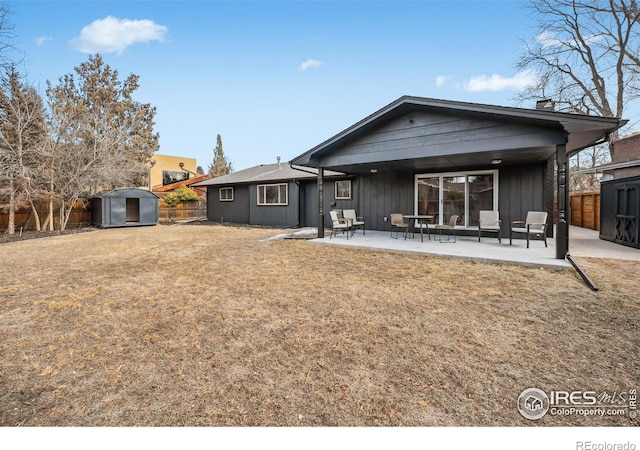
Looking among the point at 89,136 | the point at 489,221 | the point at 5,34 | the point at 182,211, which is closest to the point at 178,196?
the point at 182,211

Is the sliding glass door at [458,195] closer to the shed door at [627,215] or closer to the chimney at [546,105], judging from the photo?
the chimney at [546,105]

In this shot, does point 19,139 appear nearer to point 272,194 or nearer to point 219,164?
point 272,194

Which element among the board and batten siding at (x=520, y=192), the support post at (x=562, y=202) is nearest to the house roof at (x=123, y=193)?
the board and batten siding at (x=520, y=192)

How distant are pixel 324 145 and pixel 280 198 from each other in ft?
19.3

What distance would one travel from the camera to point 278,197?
542 inches

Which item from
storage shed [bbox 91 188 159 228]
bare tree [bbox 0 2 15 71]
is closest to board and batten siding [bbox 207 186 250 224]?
storage shed [bbox 91 188 159 228]

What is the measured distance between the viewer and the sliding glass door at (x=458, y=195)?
845cm

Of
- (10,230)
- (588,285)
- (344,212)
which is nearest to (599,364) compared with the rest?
(588,285)

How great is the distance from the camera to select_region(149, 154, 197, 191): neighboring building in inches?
1120

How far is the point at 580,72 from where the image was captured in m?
→ 16.0

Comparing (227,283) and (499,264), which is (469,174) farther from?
(227,283)

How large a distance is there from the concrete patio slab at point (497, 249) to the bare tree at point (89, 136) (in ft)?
37.2

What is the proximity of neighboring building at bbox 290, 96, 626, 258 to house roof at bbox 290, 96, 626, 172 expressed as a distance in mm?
17

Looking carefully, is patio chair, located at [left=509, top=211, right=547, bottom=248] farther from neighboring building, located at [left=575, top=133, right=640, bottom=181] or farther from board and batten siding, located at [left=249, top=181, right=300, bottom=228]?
board and batten siding, located at [left=249, top=181, right=300, bottom=228]
